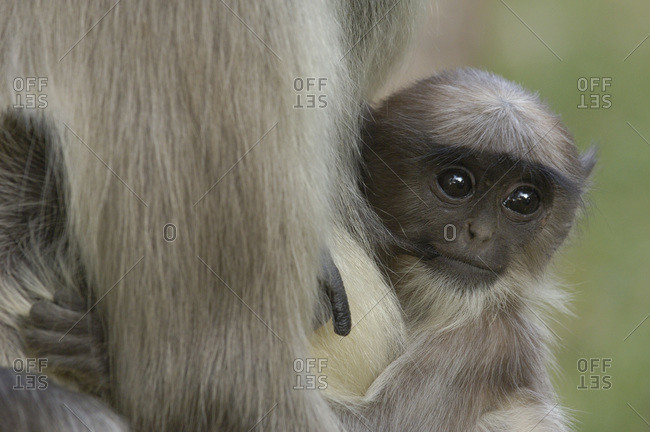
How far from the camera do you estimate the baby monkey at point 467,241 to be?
2631 millimetres

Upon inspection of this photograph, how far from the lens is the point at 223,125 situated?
1.87 metres

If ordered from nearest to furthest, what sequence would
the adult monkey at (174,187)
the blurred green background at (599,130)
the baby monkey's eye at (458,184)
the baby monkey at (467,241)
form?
the adult monkey at (174,187) < the baby monkey at (467,241) < the baby monkey's eye at (458,184) < the blurred green background at (599,130)

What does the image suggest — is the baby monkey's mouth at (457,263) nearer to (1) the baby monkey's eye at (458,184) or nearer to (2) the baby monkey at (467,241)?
(2) the baby monkey at (467,241)

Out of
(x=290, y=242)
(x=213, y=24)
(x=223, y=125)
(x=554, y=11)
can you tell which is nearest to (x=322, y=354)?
(x=290, y=242)

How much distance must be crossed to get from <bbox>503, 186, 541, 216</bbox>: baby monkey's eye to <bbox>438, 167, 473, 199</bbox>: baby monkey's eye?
0.12 m

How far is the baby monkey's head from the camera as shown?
272 centimetres

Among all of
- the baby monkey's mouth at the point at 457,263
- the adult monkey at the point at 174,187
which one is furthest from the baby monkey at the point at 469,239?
the adult monkey at the point at 174,187

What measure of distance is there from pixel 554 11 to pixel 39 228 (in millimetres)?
5861

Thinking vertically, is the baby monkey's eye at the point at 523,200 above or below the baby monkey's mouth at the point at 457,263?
above

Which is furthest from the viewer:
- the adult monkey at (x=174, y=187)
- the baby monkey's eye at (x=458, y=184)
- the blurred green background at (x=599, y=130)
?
the blurred green background at (x=599, y=130)

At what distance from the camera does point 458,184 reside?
276 centimetres

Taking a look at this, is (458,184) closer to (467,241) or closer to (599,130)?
(467,241)

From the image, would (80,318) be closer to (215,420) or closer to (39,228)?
(39,228)

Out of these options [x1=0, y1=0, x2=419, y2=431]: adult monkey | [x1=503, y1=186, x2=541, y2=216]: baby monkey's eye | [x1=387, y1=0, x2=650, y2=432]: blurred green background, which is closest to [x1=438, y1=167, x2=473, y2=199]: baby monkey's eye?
[x1=503, y1=186, x2=541, y2=216]: baby monkey's eye
